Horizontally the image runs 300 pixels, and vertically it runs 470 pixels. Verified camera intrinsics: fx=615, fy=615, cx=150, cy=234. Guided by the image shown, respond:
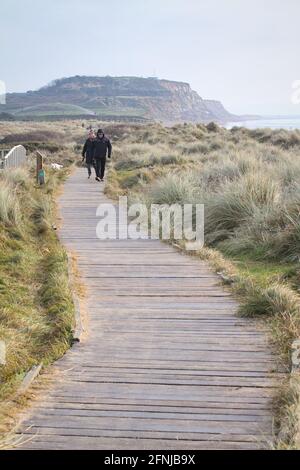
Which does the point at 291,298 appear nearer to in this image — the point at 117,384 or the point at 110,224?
the point at 117,384

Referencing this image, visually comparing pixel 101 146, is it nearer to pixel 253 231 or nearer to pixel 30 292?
pixel 253 231

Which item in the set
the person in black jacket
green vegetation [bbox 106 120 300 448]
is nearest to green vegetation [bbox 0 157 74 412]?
green vegetation [bbox 106 120 300 448]

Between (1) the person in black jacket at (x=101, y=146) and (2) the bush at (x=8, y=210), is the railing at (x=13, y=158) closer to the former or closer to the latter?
(1) the person in black jacket at (x=101, y=146)

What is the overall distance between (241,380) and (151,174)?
16.6m

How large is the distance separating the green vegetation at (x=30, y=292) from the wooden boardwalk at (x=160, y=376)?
1.08ft

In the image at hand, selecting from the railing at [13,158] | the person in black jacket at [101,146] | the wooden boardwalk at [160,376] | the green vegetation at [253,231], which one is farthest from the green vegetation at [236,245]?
the railing at [13,158]

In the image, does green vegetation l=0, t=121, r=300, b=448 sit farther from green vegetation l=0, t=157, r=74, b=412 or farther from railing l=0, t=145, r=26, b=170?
railing l=0, t=145, r=26, b=170

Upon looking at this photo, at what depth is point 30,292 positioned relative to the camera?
8.23 meters

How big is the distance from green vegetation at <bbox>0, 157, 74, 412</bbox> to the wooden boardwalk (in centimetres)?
33

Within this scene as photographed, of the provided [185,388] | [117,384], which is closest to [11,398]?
[117,384]

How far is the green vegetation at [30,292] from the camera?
19.5ft

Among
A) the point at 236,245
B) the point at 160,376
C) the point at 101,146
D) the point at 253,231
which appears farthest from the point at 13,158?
the point at 160,376

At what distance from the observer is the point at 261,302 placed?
7027 mm

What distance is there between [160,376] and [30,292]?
3383 millimetres
